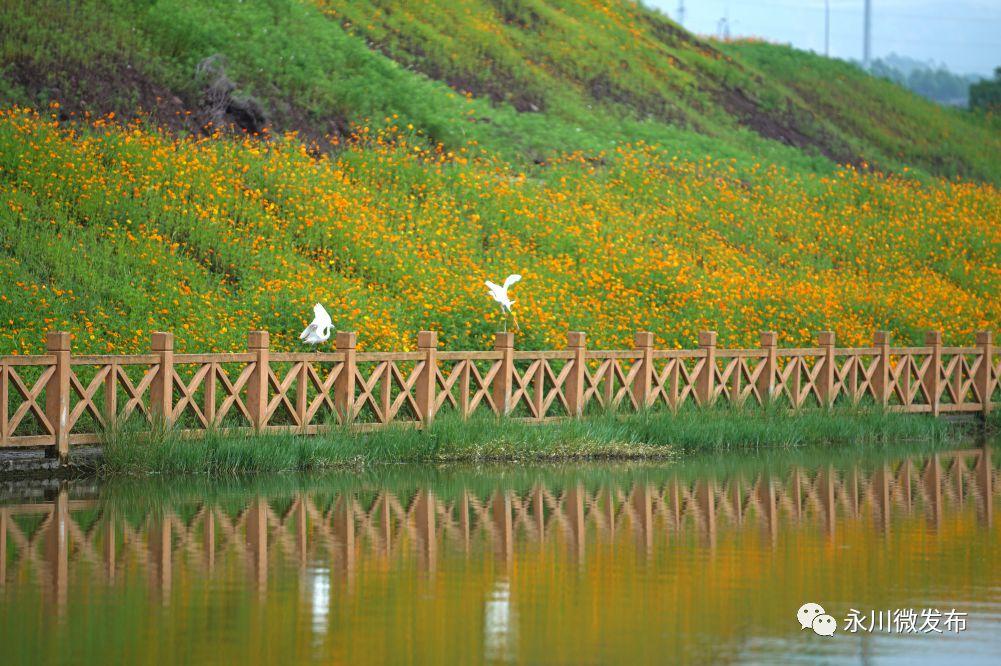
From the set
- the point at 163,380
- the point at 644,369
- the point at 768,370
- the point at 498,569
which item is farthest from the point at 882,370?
the point at 498,569

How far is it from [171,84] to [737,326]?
13.3 meters

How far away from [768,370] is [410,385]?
7.23 m

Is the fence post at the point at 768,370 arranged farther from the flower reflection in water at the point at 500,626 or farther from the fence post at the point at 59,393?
the flower reflection in water at the point at 500,626

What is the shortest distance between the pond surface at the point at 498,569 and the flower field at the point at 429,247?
20.9 ft

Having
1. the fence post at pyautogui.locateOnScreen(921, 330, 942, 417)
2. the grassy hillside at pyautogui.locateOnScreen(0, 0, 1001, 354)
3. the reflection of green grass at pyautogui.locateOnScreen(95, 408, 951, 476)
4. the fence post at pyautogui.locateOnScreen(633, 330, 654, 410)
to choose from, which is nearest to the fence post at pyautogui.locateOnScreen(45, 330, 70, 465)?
the reflection of green grass at pyautogui.locateOnScreen(95, 408, 951, 476)

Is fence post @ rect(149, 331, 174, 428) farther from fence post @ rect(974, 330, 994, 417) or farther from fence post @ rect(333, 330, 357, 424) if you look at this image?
fence post @ rect(974, 330, 994, 417)

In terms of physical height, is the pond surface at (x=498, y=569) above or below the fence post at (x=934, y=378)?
below

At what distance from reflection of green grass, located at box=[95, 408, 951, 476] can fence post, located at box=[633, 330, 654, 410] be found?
640 mm

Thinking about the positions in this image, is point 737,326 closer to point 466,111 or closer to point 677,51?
point 466,111

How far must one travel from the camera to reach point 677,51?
5403cm

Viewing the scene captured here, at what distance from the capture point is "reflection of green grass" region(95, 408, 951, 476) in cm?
1962

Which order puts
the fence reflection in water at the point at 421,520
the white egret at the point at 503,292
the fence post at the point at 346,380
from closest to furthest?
1. the fence reflection in water at the point at 421,520
2. the fence post at the point at 346,380
3. the white egret at the point at 503,292

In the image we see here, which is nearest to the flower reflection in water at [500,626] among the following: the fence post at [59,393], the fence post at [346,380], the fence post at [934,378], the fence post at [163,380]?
the fence post at [59,393]

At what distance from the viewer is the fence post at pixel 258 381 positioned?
20906mm
